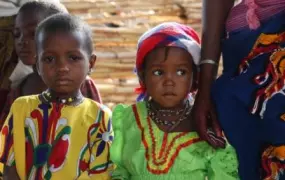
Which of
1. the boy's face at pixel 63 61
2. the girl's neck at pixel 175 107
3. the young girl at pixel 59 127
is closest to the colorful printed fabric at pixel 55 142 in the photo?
the young girl at pixel 59 127

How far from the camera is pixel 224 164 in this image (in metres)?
3.26

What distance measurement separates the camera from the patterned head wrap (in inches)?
132

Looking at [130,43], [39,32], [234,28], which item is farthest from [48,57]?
[130,43]

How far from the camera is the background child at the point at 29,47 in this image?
398cm

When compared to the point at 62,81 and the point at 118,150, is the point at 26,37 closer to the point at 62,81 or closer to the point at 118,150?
the point at 62,81

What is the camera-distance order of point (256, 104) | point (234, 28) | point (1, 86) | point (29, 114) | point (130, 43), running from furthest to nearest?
point (130, 43), point (1, 86), point (29, 114), point (234, 28), point (256, 104)

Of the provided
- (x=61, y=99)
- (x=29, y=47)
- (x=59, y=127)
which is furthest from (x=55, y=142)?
(x=29, y=47)

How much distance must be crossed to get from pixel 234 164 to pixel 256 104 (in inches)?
13.4

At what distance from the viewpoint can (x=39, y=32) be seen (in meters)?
3.59

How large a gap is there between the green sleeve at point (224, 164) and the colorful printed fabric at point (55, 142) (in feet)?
1.65

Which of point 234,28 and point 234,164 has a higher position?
point 234,28

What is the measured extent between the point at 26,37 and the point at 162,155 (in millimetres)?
1192

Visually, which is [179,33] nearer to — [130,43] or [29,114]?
[29,114]

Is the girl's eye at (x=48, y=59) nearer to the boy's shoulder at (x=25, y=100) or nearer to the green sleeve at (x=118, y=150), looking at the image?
the boy's shoulder at (x=25, y=100)
